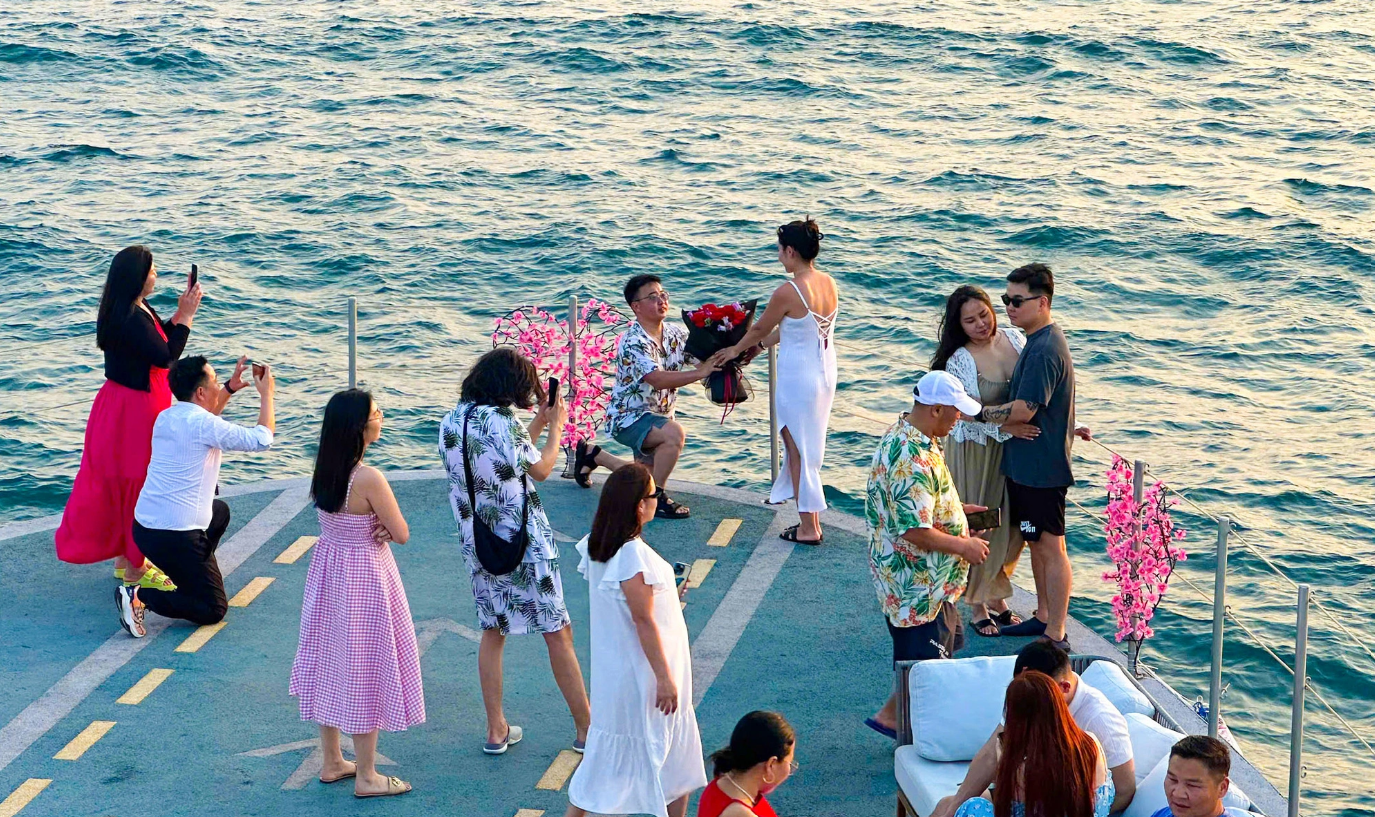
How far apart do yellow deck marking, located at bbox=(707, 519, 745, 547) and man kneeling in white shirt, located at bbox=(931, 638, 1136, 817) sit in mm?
3565

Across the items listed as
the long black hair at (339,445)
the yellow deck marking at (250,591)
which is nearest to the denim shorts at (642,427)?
the yellow deck marking at (250,591)

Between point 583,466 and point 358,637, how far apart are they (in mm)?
3444

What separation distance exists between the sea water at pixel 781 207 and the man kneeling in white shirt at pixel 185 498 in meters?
4.17

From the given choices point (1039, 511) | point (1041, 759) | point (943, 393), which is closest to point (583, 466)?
point (1039, 511)

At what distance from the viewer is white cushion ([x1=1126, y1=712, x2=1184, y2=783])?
616cm

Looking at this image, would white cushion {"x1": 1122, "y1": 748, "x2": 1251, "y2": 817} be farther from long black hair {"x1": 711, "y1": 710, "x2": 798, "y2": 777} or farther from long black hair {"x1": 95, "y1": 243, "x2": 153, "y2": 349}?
long black hair {"x1": 95, "y1": 243, "x2": 153, "y2": 349}

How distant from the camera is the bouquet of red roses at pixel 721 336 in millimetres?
9359

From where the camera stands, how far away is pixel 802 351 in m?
9.04

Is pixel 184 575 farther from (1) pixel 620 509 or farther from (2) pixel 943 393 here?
(2) pixel 943 393

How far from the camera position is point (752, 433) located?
16.3 metres

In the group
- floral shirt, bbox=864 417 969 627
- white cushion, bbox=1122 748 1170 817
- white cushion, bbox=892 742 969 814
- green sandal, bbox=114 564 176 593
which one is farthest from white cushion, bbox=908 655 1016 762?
green sandal, bbox=114 564 176 593

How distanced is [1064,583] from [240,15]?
112ft

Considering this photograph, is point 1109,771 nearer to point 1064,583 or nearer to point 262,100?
point 1064,583

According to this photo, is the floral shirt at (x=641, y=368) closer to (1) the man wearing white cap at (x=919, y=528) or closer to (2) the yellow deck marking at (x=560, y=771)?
(1) the man wearing white cap at (x=919, y=528)
